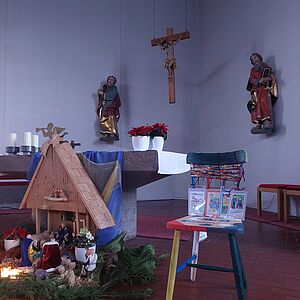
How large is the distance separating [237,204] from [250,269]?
0.62 meters

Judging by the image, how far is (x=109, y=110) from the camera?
6.47m

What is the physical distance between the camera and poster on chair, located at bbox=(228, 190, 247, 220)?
5.93 feet

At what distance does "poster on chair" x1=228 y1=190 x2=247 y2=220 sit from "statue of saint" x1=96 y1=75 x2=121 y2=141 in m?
4.80

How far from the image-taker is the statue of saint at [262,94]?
17.1 ft

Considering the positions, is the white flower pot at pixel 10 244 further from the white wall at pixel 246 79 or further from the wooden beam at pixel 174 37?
the wooden beam at pixel 174 37

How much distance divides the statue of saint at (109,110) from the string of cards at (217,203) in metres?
4.71

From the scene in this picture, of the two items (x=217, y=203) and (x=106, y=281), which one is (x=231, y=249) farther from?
(x=106, y=281)

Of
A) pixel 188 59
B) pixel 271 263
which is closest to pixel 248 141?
pixel 188 59

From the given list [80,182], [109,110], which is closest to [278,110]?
[109,110]

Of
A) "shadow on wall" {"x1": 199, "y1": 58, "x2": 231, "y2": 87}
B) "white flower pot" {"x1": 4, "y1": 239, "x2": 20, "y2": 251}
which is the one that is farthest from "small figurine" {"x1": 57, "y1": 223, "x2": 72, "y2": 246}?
"shadow on wall" {"x1": 199, "y1": 58, "x2": 231, "y2": 87}

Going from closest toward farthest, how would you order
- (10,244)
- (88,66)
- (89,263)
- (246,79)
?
(89,263), (10,244), (246,79), (88,66)

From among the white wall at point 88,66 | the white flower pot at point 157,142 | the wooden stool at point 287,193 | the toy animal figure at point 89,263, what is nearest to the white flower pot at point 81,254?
the toy animal figure at point 89,263

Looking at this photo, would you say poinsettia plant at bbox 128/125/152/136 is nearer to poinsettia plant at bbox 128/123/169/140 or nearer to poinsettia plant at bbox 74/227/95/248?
poinsettia plant at bbox 128/123/169/140

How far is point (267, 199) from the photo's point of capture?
5.45 m
